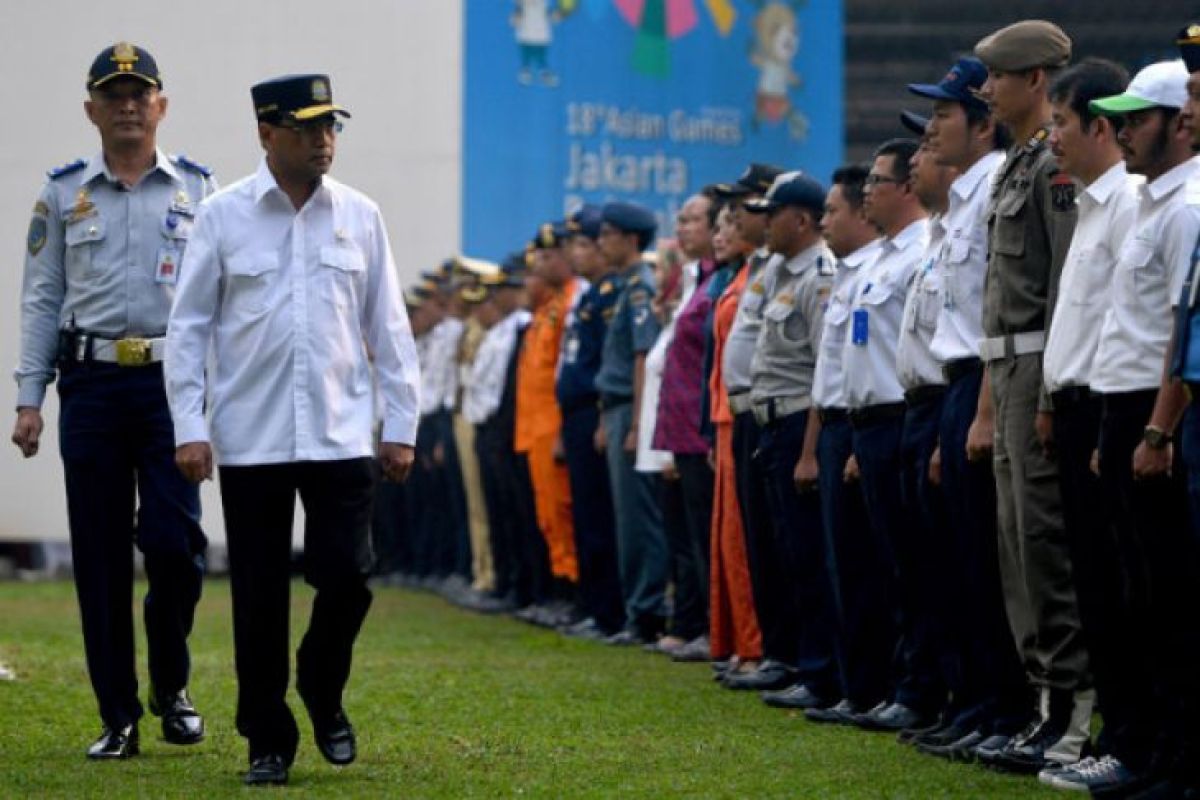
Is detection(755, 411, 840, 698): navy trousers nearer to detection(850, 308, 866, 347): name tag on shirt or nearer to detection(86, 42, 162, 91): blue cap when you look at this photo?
detection(850, 308, 866, 347): name tag on shirt

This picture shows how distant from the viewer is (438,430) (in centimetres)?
2067

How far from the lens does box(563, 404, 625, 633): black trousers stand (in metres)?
15.1

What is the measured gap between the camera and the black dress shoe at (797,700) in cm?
1039

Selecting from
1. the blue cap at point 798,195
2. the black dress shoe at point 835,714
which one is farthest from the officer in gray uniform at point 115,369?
the blue cap at point 798,195

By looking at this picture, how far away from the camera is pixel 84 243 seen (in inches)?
349

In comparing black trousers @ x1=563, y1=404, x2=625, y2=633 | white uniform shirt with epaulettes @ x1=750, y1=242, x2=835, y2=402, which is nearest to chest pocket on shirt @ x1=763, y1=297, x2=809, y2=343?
white uniform shirt with epaulettes @ x1=750, y1=242, x2=835, y2=402

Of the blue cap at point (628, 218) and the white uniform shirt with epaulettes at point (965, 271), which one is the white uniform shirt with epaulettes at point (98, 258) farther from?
the blue cap at point (628, 218)

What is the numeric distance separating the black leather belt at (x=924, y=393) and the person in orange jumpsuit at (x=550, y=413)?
675cm

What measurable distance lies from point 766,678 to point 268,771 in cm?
362

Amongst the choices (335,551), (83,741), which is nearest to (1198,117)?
(335,551)

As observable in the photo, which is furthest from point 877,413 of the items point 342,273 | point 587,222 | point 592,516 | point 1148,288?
point 592,516

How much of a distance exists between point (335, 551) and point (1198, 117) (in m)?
2.80

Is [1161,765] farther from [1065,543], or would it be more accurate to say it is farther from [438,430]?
[438,430]

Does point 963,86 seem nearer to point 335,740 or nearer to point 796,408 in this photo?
point 796,408
